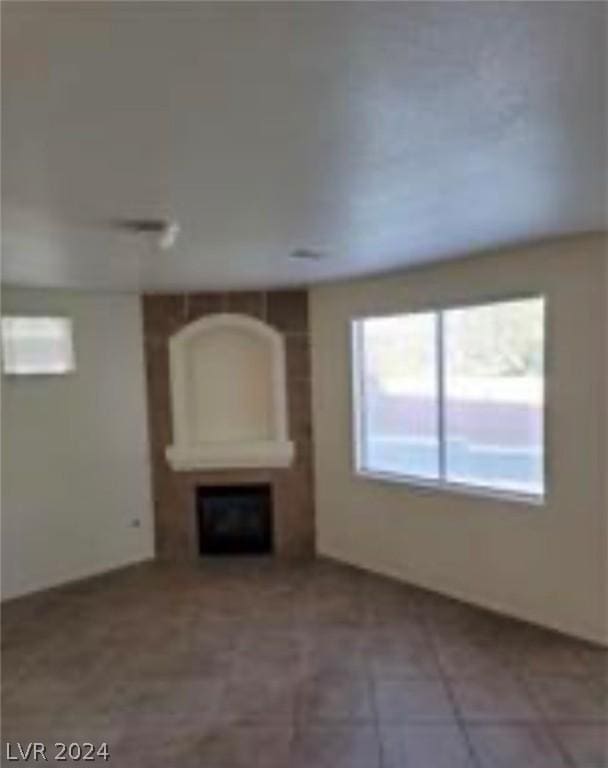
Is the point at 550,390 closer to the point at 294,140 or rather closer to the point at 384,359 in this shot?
the point at 384,359

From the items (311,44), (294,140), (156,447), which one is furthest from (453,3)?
(156,447)

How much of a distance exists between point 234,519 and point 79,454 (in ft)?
4.97

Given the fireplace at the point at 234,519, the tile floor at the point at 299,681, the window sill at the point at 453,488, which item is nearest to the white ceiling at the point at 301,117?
the window sill at the point at 453,488

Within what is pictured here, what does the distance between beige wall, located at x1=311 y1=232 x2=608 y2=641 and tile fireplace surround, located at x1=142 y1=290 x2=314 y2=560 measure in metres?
0.32

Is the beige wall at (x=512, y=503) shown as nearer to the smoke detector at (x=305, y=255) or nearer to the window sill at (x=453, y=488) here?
the window sill at (x=453, y=488)

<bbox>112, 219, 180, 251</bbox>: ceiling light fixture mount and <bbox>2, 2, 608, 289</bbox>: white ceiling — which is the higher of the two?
<bbox>2, 2, 608, 289</bbox>: white ceiling

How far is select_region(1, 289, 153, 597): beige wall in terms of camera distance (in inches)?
206

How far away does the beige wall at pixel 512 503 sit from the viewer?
3873 millimetres

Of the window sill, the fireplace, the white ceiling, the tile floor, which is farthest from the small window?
the window sill

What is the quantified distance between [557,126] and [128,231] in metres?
2.06

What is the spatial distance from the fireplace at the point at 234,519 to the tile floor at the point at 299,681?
96cm

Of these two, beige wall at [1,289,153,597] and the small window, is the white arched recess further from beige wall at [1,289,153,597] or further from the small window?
the small window

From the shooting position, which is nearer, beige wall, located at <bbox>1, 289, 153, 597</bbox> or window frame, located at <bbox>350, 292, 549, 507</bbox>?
window frame, located at <bbox>350, 292, 549, 507</bbox>

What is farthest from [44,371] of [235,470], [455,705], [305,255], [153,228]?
[455,705]
